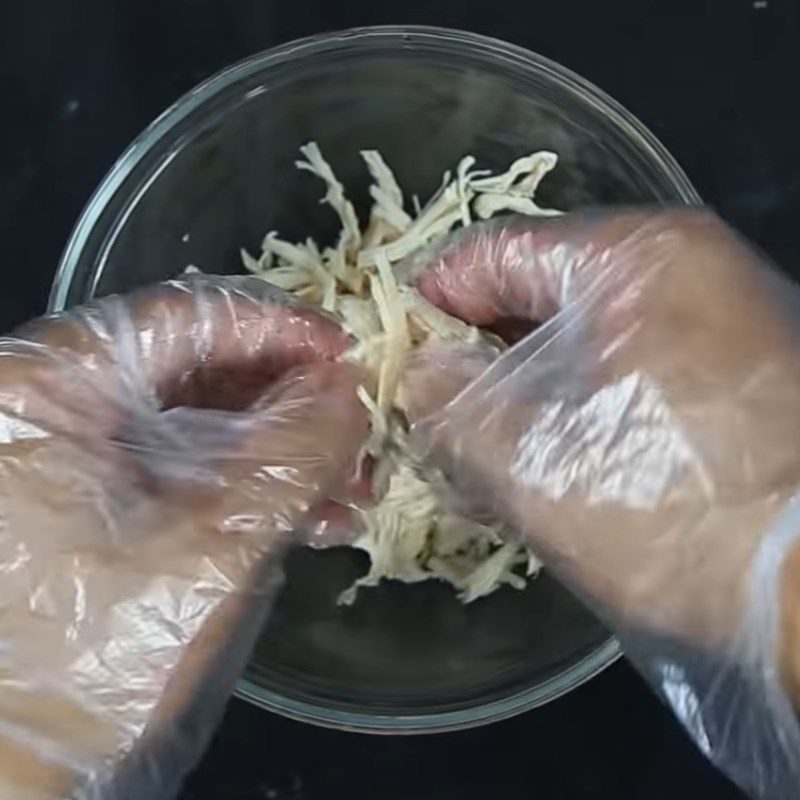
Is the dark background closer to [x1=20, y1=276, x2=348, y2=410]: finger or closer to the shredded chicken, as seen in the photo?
the shredded chicken

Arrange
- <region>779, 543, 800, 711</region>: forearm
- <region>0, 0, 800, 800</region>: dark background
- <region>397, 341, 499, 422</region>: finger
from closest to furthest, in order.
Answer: <region>779, 543, 800, 711</region>: forearm
<region>397, 341, 499, 422</region>: finger
<region>0, 0, 800, 800</region>: dark background

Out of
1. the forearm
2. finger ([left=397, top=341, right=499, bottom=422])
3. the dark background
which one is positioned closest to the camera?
the forearm

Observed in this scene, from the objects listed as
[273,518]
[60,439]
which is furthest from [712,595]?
[60,439]

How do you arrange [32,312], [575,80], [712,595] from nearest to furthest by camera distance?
1. [712,595]
2. [575,80]
3. [32,312]

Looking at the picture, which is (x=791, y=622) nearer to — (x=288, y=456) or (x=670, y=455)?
(x=670, y=455)

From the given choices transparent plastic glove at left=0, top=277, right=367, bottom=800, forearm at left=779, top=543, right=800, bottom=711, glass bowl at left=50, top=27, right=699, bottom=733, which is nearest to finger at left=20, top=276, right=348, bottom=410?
transparent plastic glove at left=0, top=277, right=367, bottom=800

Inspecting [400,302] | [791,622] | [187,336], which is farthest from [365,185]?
[791,622]

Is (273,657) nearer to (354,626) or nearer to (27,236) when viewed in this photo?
(354,626)
